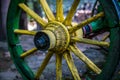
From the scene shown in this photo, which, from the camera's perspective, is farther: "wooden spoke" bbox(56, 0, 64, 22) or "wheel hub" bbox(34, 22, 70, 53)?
"wooden spoke" bbox(56, 0, 64, 22)

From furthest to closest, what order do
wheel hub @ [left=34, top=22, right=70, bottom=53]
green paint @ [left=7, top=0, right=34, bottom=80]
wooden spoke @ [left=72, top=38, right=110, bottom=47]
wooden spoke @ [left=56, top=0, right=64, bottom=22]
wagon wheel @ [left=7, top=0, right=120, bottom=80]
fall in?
1. green paint @ [left=7, top=0, right=34, bottom=80]
2. wooden spoke @ [left=56, top=0, right=64, bottom=22]
3. wheel hub @ [left=34, top=22, right=70, bottom=53]
4. wooden spoke @ [left=72, top=38, right=110, bottom=47]
5. wagon wheel @ [left=7, top=0, right=120, bottom=80]

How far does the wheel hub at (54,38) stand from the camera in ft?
10.1

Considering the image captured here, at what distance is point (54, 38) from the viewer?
3.10 meters

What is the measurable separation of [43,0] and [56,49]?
2.01 feet

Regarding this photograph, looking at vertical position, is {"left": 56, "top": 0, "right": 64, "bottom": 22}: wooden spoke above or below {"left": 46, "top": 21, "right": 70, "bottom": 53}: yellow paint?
above

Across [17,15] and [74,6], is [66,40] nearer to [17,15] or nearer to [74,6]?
[74,6]

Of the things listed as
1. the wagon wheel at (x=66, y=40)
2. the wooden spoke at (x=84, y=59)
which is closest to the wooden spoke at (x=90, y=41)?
the wagon wheel at (x=66, y=40)

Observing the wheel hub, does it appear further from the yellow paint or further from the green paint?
the green paint

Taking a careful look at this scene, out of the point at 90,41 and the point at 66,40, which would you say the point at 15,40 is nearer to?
the point at 66,40

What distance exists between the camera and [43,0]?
11.3 feet

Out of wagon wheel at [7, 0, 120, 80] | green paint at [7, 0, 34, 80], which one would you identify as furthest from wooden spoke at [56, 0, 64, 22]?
green paint at [7, 0, 34, 80]

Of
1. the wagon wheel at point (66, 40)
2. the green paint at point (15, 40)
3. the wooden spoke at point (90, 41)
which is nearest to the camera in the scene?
the wagon wheel at point (66, 40)

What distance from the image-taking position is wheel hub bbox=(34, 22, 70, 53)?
10.1ft

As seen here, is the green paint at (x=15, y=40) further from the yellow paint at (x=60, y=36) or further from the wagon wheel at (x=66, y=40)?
the yellow paint at (x=60, y=36)
